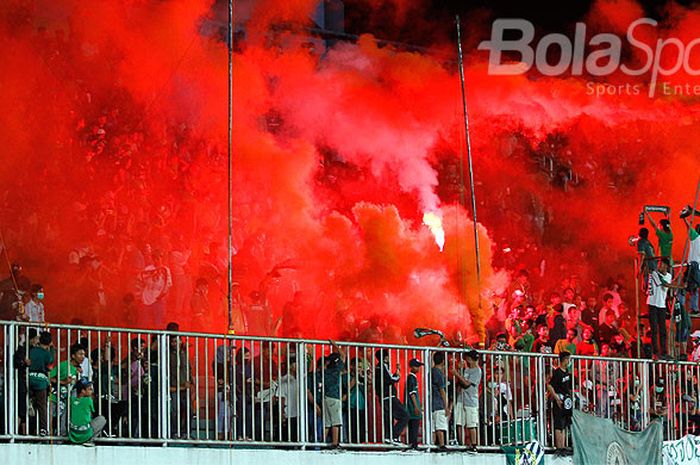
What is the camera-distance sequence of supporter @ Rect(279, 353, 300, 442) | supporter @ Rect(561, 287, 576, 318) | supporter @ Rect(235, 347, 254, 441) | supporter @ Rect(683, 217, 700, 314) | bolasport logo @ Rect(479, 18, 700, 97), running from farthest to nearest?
bolasport logo @ Rect(479, 18, 700, 97), supporter @ Rect(561, 287, 576, 318), supporter @ Rect(683, 217, 700, 314), supporter @ Rect(279, 353, 300, 442), supporter @ Rect(235, 347, 254, 441)

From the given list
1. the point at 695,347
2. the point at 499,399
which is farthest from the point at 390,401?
the point at 695,347

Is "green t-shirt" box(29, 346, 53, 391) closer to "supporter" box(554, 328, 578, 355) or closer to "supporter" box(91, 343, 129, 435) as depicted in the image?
"supporter" box(91, 343, 129, 435)

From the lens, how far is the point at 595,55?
31.5 metres

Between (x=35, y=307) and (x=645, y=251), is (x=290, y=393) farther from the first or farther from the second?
(x=645, y=251)

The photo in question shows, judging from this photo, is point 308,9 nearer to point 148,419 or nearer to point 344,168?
point 344,168

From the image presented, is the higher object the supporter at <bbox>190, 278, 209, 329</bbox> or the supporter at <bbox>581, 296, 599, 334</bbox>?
the supporter at <bbox>190, 278, 209, 329</bbox>

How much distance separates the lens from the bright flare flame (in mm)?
29812

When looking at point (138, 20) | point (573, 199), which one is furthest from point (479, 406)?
point (573, 199)

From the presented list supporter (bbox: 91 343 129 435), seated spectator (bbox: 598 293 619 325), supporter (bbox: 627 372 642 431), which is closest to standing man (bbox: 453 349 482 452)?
supporter (bbox: 627 372 642 431)

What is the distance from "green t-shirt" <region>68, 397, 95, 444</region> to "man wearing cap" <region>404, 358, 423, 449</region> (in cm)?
376

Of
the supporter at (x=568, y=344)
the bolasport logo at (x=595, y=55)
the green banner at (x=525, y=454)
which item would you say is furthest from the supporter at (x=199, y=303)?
the bolasport logo at (x=595, y=55)

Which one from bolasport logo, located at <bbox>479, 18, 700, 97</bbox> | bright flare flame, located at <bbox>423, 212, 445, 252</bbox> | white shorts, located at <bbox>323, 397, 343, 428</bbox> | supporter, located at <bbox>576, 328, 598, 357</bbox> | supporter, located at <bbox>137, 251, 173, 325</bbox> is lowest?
white shorts, located at <bbox>323, 397, 343, 428</bbox>

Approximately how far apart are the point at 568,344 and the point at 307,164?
8124 mm

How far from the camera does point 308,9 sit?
28.4 metres
